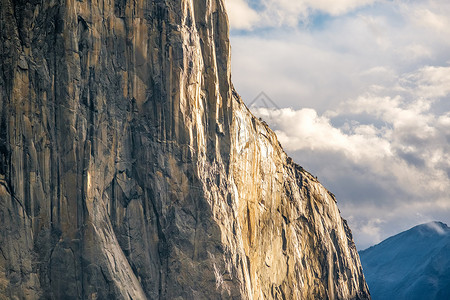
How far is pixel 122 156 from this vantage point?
75.1m

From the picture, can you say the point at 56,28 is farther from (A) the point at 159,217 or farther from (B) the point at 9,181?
(A) the point at 159,217

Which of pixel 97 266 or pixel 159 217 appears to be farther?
pixel 159 217

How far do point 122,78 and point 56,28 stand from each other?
756 centimetres

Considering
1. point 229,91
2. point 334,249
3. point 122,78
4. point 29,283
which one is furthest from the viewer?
point 334,249

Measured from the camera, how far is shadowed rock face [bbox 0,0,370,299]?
6981 cm

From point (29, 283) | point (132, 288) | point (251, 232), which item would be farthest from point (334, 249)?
point (29, 283)

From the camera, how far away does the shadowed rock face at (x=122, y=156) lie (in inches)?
2749

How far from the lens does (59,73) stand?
71438mm

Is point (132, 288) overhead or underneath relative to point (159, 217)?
underneath

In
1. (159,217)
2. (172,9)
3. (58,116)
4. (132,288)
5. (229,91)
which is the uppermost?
(172,9)

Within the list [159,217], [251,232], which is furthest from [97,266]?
[251,232]

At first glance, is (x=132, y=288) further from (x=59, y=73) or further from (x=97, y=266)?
(x=59, y=73)

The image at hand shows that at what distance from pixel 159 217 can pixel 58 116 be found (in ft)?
41.9

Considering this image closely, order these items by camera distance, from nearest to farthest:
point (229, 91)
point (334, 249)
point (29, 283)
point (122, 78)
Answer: point (29, 283) < point (122, 78) < point (229, 91) < point (334, 249)
